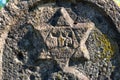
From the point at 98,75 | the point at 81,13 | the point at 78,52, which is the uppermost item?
the point at 81,13

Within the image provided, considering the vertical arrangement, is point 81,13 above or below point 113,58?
above

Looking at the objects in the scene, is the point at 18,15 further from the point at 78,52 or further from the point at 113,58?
the point at 113,58

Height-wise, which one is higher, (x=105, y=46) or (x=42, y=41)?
(x=42, y=41)

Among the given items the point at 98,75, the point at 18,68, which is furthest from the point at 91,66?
the point at 18,68
